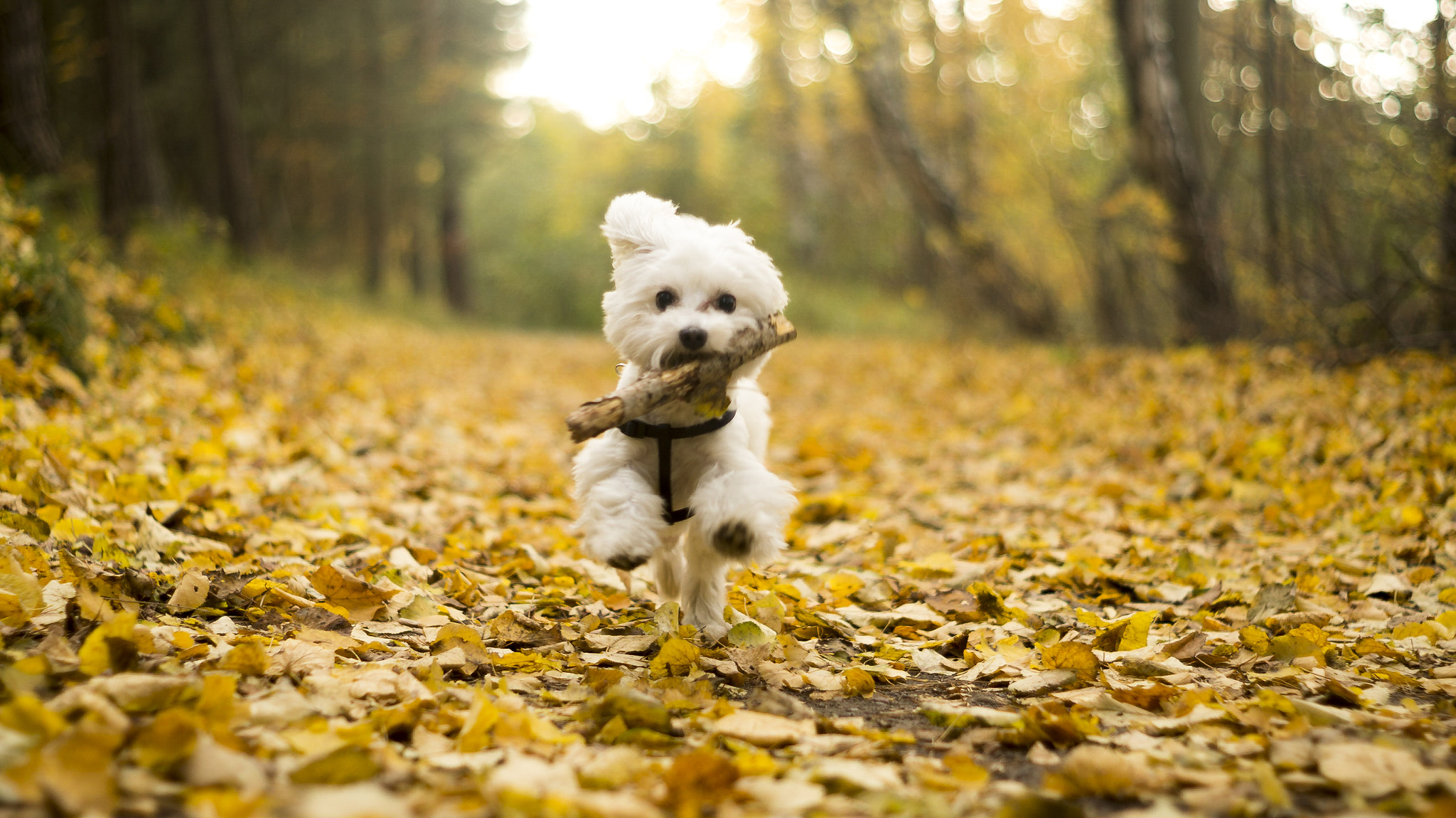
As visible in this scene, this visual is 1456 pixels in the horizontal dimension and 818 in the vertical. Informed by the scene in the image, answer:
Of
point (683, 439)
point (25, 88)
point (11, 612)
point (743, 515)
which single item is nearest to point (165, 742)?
point (11, 612)

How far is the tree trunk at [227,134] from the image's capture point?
52.4 feet

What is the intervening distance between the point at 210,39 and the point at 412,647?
55.6ft

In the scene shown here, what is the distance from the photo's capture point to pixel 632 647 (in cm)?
303

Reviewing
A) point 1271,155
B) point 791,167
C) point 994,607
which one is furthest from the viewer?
point 791,167

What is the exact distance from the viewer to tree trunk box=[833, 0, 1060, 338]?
47.4 feet

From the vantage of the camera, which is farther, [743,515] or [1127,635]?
[1127,635]

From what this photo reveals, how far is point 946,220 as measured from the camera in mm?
14953

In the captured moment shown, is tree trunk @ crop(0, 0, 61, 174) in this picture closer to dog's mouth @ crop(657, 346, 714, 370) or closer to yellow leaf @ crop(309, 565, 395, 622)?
yellow leaf @ crop(309, 565, 395, 622)

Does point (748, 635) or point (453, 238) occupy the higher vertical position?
point (453, 238)

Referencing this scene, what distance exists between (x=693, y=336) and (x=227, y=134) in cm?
1682

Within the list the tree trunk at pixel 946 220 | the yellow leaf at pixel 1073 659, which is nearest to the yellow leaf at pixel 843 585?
the yellow leaf at pixel 1073 659

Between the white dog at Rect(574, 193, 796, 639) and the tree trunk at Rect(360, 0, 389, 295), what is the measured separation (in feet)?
68.8

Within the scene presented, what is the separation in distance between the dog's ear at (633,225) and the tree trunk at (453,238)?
85.5ft

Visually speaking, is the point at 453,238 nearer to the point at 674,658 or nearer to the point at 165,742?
the point at 674,658
